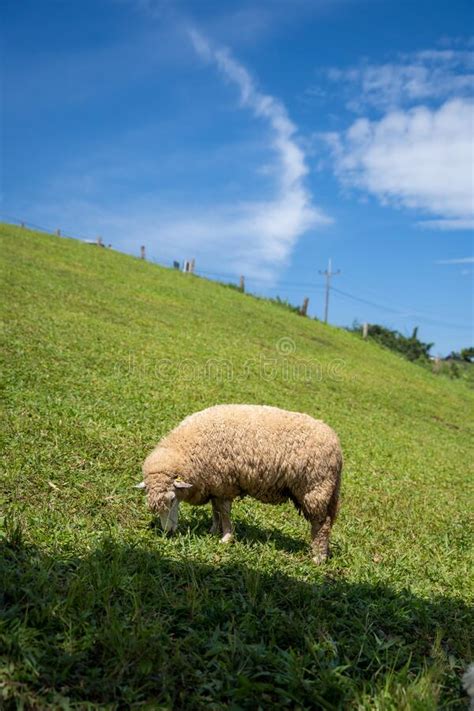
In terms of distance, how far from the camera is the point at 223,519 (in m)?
5.61

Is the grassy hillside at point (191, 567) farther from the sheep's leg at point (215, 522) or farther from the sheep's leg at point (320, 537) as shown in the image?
the sheep's leg at point (215, 522)

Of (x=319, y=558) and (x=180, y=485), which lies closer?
(x=180, y=485)

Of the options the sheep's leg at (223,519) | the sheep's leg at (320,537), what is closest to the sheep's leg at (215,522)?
the sheep's leg at (223,519)

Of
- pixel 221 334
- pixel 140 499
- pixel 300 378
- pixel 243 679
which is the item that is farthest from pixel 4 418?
pixel 221 334

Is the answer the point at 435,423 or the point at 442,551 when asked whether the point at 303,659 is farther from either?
the point at 435,423

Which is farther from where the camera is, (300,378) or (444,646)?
(300,378)

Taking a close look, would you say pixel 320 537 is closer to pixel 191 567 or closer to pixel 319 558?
pixel 319 558

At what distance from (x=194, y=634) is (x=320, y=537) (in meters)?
2.23

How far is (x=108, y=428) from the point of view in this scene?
8.26 meters

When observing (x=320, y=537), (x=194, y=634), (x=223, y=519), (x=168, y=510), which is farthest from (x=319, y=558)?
(x=194, y=634)

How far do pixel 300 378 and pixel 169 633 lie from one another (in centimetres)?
1365

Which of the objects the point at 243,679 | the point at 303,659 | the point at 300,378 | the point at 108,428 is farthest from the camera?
the point at 300,378

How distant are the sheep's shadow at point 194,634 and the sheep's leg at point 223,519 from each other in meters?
0.69

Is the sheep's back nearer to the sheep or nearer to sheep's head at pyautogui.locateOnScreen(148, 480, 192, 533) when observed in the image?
the sheep
